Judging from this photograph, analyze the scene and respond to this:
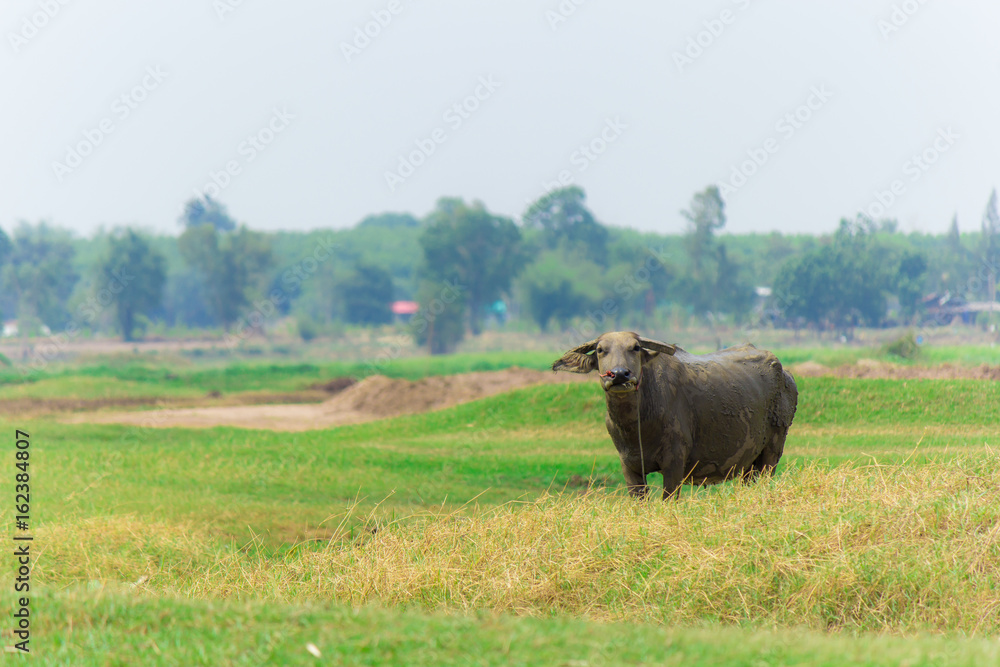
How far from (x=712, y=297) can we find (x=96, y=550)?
161 ft

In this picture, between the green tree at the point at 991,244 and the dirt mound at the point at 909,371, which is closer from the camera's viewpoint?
the dirt mound at the point at 909,371

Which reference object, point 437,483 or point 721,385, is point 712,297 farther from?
point 721,385

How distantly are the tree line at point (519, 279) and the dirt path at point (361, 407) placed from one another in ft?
77.4

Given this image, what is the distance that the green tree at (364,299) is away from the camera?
2420 inches

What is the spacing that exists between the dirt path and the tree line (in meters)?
23.6

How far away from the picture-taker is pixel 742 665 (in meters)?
4.95

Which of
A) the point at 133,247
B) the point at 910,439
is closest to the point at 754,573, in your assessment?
the point at 910,439

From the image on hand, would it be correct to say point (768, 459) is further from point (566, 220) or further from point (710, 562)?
point (566, 220)

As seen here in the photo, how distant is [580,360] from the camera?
28.9 ft

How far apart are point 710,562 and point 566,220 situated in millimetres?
57696

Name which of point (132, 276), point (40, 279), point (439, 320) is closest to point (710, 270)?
point (439, 320)

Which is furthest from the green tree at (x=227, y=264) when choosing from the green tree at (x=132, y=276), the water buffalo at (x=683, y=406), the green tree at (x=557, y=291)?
the water buffalo at (x=683, y=406)

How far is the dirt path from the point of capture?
25.7 meters

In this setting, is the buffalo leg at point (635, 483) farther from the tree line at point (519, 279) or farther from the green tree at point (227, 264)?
the green tree at point (227, 264)
